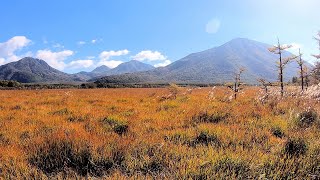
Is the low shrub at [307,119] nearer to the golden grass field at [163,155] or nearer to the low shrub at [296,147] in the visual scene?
the golden grass field at [163,155]

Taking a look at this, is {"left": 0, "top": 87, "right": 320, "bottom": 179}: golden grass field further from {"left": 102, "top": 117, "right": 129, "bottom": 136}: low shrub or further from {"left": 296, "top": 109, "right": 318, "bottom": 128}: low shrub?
{"left": 296, "top": 109, "right": 318, "bottom": 128}: low shrub

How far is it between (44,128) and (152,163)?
4.18 meters

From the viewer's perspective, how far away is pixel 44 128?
786cm

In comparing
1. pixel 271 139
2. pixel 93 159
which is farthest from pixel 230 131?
pixel 93 159

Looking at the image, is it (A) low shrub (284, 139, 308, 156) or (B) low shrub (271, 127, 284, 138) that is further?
(B) low shrub (271, 127, 284, 138)

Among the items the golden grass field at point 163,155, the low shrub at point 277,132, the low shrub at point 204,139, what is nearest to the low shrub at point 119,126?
the golden grass field at point 163,155

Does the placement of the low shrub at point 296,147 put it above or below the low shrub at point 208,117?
below

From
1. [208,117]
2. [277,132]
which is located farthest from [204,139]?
[208,117]

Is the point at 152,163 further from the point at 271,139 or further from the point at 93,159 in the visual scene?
the point at 271,139

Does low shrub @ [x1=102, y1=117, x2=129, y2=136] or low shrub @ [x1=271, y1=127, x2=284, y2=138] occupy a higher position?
low shrub @ [x1=102, y1=117, x2=129, y2=136]

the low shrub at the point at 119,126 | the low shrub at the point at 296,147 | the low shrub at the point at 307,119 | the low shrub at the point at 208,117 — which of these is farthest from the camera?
the low shrub at the point at 208,117

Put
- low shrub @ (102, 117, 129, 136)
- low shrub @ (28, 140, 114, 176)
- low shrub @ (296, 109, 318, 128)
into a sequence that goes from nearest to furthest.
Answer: low shrub @ (28, 140, 114, 176) < low shrub @ (102, 117, 129, 136) < low shrub @ (296, 109, 318, 128)

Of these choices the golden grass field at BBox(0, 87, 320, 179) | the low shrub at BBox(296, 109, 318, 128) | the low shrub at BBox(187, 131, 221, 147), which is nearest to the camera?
the golden grass field at BBox(0, 87, 320, 179)

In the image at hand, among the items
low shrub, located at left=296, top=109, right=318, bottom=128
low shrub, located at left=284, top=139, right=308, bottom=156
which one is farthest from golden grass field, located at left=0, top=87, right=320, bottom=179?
low shrub, located at left=296, top=109, right=318, bottom=128
